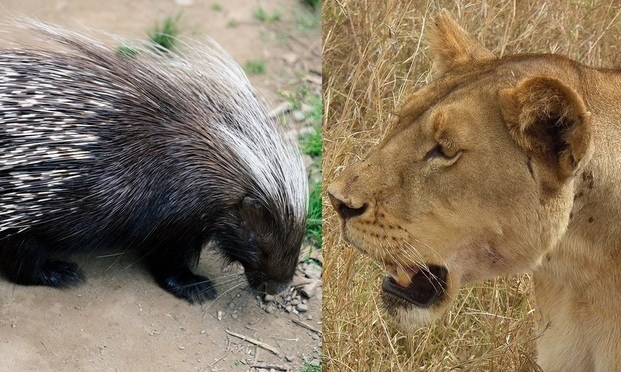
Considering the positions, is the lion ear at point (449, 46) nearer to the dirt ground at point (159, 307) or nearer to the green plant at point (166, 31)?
the dirt ground at point (159, 307)

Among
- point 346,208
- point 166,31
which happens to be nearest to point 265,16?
point 166,31

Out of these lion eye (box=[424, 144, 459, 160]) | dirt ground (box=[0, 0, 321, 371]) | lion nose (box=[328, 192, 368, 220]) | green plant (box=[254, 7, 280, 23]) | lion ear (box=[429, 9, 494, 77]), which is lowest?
dirt ground (box=[0, 0, 321, 371])

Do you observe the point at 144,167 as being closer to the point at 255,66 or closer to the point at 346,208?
the point at 255,66

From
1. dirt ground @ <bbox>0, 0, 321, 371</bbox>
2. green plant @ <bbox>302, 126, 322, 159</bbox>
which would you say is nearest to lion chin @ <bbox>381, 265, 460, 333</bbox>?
dirt ground @ <bbox>0, 0, 321, 371</bbox>

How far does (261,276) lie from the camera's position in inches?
70.5

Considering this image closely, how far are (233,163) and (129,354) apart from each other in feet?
1.62

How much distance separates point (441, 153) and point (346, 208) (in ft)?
0.64

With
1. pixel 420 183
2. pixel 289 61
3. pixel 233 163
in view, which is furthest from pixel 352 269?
pixel 420 183

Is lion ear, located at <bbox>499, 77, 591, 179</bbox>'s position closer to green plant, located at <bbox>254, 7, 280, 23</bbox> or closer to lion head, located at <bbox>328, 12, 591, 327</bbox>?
lion head, located at <bbox>328, 12, 591, 327</bbox>

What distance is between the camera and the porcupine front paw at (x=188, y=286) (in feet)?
5.56

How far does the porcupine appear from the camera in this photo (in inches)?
63.9

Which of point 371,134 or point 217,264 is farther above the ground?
point 371,134

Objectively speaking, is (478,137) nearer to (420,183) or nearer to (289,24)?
(420,183)

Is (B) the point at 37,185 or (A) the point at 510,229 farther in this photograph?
(B) the point at 37,185
